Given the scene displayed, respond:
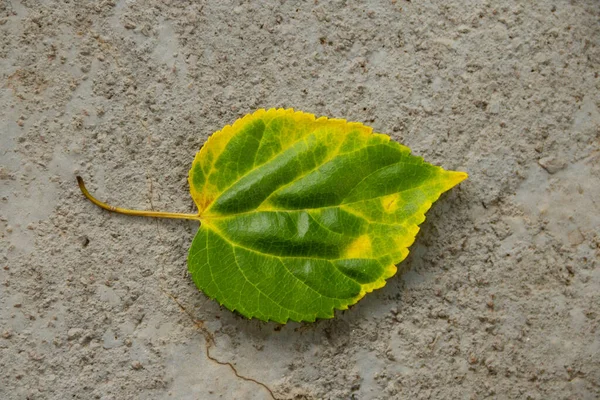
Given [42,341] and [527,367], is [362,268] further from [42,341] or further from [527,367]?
[42,341]

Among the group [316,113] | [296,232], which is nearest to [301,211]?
[296,232]

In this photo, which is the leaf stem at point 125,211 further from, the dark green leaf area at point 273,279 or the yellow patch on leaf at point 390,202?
the yellow patch on leaf at point 390,202

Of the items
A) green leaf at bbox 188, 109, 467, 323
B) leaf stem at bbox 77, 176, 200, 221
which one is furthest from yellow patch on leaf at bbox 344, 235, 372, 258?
leaf stem at bbox 77, 176, 200, 221

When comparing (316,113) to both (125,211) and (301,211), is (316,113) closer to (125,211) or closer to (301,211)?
(301,211)

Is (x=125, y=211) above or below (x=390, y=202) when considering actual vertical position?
below

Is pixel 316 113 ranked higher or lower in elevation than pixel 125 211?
higher

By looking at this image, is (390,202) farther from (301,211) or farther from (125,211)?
(125,211)

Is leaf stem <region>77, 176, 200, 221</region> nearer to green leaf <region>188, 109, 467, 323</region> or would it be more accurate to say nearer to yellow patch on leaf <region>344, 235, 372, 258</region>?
green leaf <region>188, 109, 467, 323</region>
